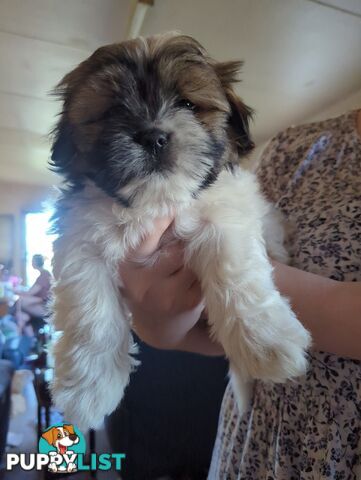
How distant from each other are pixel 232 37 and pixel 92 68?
158 cm

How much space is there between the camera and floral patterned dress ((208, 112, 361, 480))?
676 mm

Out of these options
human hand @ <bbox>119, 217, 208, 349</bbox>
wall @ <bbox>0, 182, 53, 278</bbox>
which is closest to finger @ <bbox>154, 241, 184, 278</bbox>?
human hand @ <bbox>119, 217, 208, 349</bbox>

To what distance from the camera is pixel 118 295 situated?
87 cm

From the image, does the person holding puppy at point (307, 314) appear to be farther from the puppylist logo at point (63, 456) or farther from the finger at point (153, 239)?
the puppylist logo at point (63, 456)

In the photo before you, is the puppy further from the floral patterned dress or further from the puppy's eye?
the puppy's eye

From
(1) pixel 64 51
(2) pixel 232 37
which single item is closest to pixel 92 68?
(2) pixel 232 37

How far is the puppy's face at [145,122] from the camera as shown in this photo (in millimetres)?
733

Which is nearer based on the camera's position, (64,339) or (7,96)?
(64,339)

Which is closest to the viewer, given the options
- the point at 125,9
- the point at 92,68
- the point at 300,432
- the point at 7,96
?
the point at 300,432

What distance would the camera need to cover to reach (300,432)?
2.40 feet

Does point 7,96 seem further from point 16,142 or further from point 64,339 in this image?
point 64,339

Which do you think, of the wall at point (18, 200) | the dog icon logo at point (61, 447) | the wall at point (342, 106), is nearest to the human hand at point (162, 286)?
the dog icon logo at point (61, 447)

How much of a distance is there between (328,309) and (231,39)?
1.90 m

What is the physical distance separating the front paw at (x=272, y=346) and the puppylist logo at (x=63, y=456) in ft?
2.38
